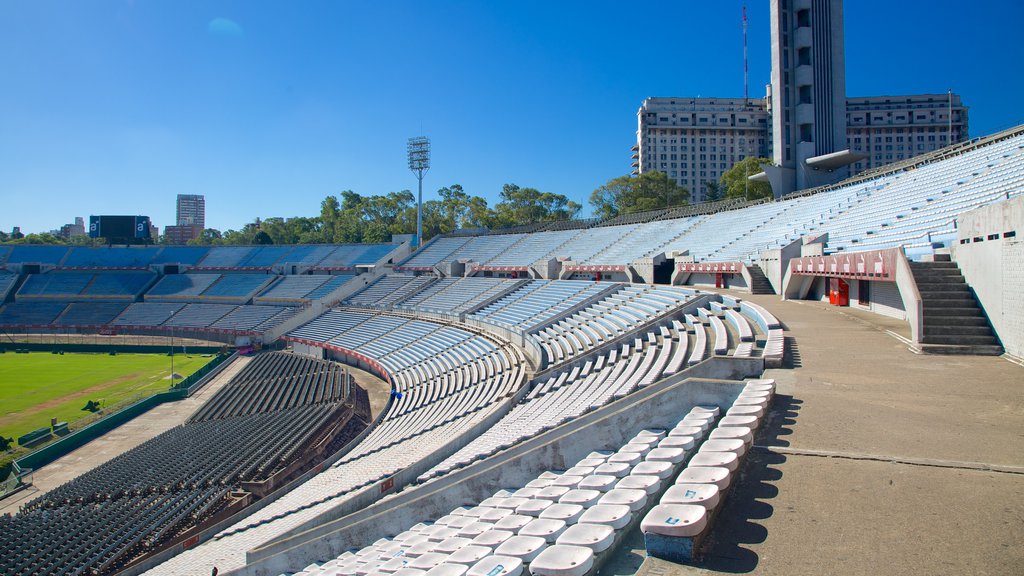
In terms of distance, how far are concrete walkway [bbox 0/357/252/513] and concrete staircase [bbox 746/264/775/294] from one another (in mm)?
22917

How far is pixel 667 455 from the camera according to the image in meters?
5.03

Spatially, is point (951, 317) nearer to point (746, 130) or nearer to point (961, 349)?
point (961, 349)

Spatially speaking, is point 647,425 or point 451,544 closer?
point 451,544

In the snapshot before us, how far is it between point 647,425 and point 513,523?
8.38ft

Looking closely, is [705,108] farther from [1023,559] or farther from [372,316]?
[1023,559]

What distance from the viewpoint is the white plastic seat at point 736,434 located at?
5020mm

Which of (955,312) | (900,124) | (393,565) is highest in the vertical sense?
(900,124)

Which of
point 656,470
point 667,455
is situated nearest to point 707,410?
point 667,455

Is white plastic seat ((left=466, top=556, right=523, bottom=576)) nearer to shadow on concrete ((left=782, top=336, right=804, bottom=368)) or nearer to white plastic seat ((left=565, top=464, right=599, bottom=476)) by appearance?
white plastic seat ((left=565, top=464, right=599, bottom=476))

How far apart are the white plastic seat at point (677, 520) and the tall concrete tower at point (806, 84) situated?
1416 inches

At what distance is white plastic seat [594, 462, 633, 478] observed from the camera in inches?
202

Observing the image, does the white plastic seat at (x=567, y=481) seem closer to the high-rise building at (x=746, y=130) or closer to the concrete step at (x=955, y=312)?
the concrete step at (x=955, y=312)

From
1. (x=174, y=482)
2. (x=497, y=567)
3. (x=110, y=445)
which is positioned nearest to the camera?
(x=497, y=567)

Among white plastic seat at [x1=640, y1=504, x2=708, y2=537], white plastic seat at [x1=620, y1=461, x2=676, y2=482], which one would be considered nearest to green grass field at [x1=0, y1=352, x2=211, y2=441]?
white plastic seat at [x1=620, y1=461, x2=676, y2=482]
